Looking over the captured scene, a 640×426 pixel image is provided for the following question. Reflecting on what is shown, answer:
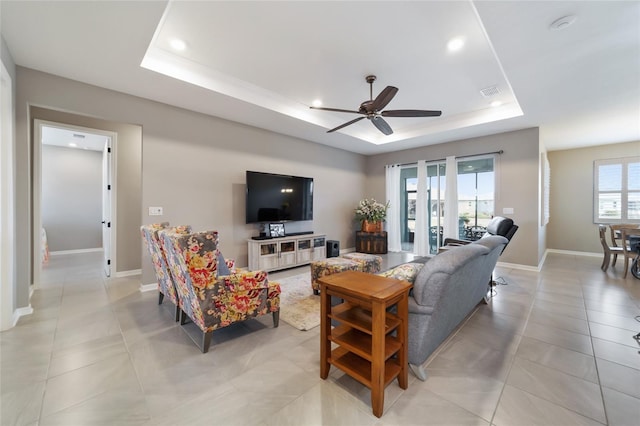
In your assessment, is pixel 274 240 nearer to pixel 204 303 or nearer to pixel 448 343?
pixel 204 303

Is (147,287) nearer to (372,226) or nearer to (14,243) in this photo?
(14,243)

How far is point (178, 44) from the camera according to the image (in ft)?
9.13

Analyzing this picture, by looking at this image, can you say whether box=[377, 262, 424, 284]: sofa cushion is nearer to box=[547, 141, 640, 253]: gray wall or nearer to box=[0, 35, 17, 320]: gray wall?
box=[0, 35, 17, 320]: gray wall

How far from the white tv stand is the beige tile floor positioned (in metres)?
1.67

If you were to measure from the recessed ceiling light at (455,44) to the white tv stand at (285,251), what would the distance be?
11.9ft

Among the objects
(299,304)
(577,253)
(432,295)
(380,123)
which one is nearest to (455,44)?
(380,123)

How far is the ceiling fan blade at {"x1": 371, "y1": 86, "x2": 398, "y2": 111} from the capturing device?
2732 mm

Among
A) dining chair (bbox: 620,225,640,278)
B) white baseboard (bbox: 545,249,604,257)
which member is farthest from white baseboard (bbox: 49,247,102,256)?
white baseboard (bbox: 545,249,604,257)

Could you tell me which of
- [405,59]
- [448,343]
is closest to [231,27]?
[405,59]

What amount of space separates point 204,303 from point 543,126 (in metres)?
6.16

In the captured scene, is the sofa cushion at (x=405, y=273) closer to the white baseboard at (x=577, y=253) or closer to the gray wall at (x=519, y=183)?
the gray wall at (x=519, y=183)

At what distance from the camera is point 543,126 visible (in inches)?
186

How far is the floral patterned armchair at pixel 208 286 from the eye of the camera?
6.58 feet

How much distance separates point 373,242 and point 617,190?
5.61 m
